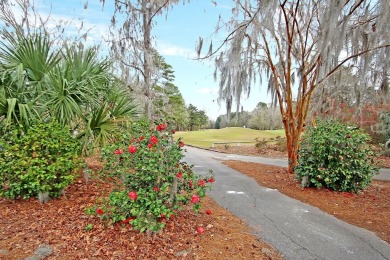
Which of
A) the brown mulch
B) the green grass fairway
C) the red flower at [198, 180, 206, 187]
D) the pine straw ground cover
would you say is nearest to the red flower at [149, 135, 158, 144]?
the red flower at [198, 180, 206, 187]

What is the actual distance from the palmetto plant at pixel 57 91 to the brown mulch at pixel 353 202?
389 cm

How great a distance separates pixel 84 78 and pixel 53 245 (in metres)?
3.01

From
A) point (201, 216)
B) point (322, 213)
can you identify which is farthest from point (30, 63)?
point (322, 213)

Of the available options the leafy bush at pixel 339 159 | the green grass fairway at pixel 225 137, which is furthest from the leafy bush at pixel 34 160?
the green grass fairway at pixel 225 137

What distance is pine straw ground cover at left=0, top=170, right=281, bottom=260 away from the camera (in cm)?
261

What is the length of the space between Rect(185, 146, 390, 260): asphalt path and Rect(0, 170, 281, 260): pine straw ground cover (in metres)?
0.26

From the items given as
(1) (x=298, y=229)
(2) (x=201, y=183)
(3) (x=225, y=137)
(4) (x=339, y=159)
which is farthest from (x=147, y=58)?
(3) (x=225, y=137)

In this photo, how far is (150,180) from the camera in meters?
2.92

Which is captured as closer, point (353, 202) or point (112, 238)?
point (112, 238)

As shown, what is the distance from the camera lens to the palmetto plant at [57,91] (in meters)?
4.04

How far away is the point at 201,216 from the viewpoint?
371cm

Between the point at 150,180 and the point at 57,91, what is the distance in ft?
8.21

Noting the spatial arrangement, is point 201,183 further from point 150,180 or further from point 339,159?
point 339,159

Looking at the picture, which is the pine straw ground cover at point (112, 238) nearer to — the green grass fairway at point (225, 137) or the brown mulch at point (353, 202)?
the brown mulch at point (353, 202)
